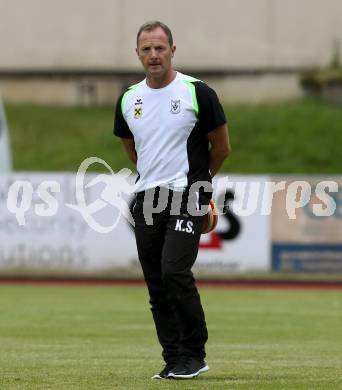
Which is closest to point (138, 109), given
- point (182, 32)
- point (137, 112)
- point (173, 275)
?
point (137, 112)

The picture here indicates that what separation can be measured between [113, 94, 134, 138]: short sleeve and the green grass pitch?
5.03 ft

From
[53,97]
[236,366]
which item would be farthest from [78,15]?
[236,366]

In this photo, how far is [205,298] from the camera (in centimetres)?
1761

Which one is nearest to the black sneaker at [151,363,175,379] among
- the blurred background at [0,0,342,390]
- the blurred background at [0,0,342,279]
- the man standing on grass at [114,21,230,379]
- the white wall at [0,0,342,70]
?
the man standing on grass at [114,21,230,379]

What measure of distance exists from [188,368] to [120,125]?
1599 mm

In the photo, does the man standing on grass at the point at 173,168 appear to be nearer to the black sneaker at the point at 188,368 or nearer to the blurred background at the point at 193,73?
the black sneaker at the point at 188,368

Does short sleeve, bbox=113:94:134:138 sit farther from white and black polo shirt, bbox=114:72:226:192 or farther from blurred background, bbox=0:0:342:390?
blurred background, bbox=0:0:342:390

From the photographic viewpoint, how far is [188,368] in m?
8.02

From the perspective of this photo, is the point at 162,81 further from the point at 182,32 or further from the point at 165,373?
the point at 182,32

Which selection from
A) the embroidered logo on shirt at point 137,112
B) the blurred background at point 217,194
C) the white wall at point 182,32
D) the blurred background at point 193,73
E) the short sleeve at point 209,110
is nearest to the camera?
the short sleeve at point 209,110

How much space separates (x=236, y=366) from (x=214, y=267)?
13605 millimetres

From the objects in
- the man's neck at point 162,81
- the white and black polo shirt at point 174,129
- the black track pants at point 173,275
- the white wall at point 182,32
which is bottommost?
the black track pants at point 173,275

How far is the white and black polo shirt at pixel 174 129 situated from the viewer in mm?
7969

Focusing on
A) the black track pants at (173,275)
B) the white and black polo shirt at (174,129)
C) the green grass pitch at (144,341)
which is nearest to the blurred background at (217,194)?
the green grass pitch at (144,341)
